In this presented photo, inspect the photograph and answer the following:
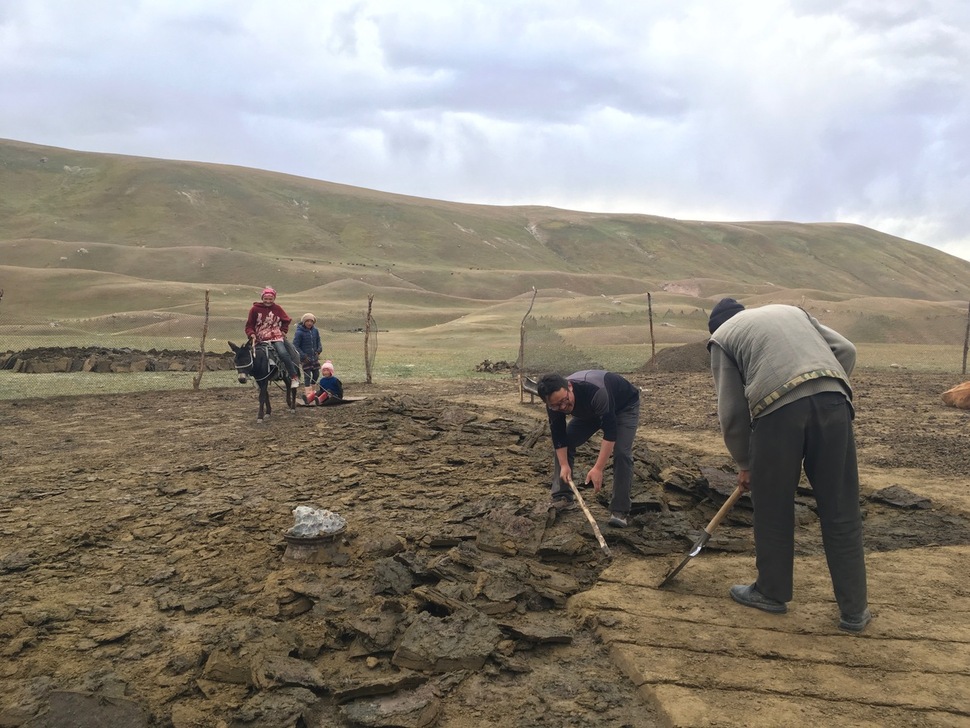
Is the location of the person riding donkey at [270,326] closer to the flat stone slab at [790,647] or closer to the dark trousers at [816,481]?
the flat stone slab at [790,647]

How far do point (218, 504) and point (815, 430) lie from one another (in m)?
4.57

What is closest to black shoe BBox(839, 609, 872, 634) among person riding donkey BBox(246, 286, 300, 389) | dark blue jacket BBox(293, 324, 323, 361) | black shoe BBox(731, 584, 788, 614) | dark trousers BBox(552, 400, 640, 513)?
black shoe BBox(731, 584, 788, 614)

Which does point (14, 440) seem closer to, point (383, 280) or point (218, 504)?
point (218, 504)

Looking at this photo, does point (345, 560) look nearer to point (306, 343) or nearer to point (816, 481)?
point (816, 481)

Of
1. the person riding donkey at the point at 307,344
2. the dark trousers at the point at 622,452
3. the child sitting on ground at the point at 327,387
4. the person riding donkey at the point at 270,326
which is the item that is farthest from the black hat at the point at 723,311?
the person riding donkey at the point at 307,344

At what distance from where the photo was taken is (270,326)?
990 cm

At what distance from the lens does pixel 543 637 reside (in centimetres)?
357

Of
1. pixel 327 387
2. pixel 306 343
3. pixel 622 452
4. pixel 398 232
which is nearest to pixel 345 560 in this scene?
pixel 622 452

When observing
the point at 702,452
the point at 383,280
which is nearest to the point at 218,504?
the point at 702,452

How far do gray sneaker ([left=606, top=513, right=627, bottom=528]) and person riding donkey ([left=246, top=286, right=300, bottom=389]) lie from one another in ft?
19.3

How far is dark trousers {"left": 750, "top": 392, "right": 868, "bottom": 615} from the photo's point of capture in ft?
11.8

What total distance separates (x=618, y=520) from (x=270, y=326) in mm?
6306

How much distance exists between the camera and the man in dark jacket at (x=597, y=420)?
4824mm

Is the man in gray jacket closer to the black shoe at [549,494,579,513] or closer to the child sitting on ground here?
the black shoe at [549,494,579,513]
